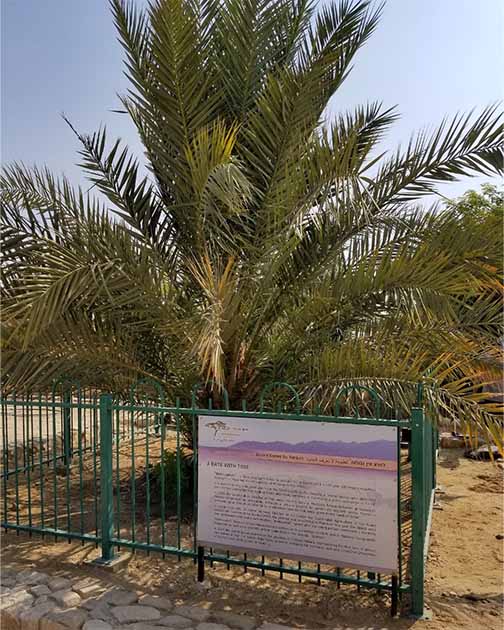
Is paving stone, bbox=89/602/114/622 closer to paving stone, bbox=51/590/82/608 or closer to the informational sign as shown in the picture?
paving stone, bbox=51/590/82/608

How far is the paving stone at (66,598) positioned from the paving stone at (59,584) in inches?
3.1

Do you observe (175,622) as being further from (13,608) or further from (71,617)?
(13,608)

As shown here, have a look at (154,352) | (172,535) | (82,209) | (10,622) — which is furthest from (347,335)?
(10,622)

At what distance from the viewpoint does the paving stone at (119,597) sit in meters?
4.18

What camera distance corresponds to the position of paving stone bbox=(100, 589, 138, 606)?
4.18 meters

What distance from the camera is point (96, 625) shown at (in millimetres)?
3846

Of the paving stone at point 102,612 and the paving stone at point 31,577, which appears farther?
the paving stone at point 31,577

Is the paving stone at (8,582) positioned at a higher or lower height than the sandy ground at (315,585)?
higher

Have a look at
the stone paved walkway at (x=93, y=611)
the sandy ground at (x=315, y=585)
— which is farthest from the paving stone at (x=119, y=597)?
the sandy ground at (x=315, y=585)

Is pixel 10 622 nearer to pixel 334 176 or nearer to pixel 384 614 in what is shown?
pixel 384 614

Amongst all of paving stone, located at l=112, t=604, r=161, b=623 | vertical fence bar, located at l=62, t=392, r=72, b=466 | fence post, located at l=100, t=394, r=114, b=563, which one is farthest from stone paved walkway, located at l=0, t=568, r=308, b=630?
vertical fence bar, located at l=62, t=392, r=72, b=466


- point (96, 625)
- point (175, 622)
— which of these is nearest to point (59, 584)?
point (96, 625)

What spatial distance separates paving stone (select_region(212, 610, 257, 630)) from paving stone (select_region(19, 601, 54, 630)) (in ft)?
3.65

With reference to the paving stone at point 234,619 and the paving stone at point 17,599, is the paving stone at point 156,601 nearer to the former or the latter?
the paving stone at point 234,619
